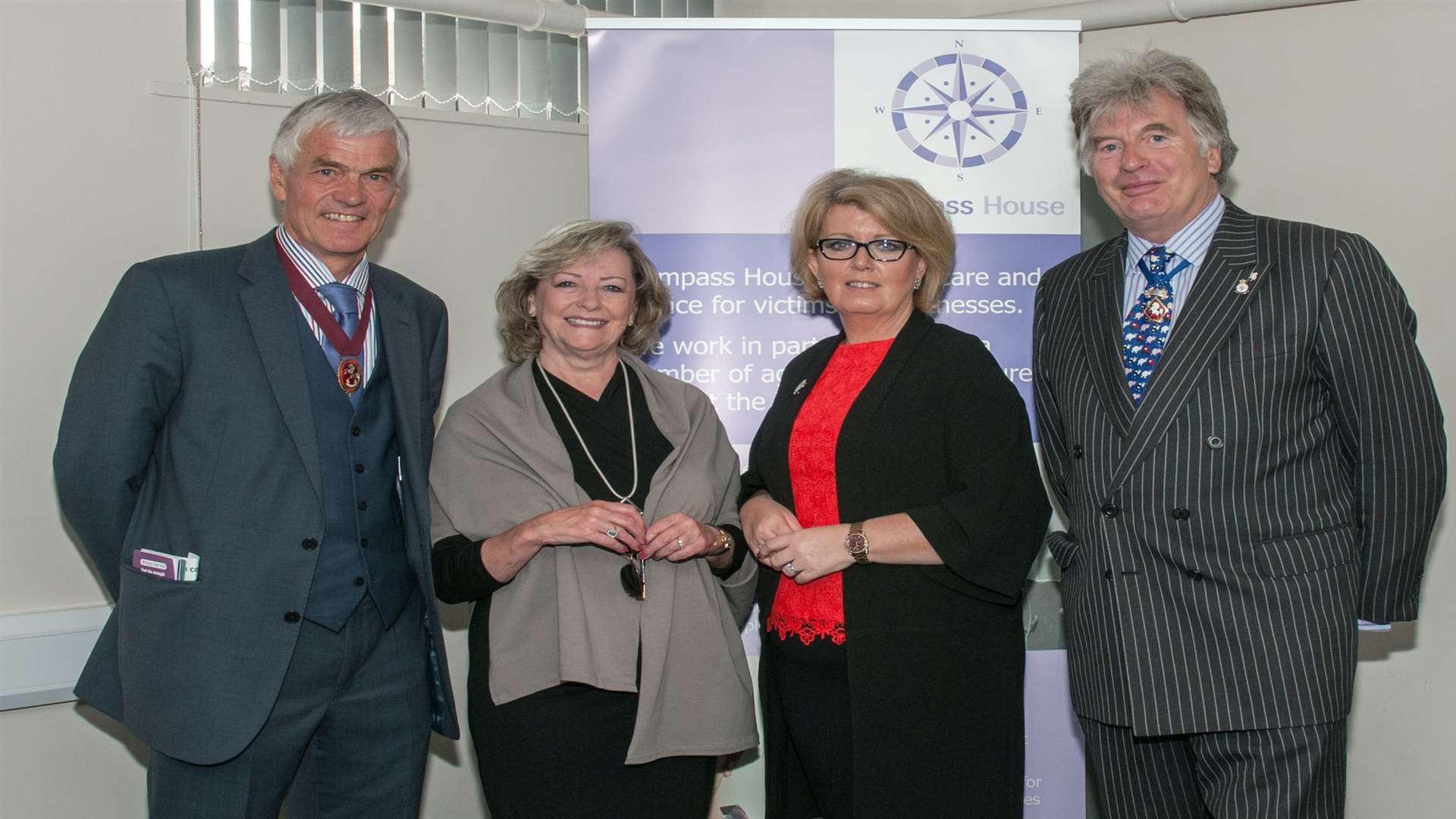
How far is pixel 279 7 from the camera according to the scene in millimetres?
3445

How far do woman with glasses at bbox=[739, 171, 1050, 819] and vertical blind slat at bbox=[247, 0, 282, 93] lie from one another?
6.88ft

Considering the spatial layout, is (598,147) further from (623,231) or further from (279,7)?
(279,7)

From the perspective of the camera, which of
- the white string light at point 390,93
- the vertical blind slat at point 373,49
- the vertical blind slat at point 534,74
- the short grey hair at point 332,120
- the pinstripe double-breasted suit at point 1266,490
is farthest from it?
the vertical blind slat at point 534,74

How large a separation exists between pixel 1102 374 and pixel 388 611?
1.56 meters

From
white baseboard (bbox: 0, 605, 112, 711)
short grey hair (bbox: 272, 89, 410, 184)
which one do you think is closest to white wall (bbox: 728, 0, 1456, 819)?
short grey hair (bbox: 272, 89, 410, 184)

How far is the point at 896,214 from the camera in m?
2.48

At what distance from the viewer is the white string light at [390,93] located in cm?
330

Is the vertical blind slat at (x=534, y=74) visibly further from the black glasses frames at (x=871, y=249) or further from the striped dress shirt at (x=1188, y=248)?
the striped dress shirt at (x=1188, y=248)

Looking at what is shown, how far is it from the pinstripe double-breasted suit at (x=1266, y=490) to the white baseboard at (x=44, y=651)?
2.50m

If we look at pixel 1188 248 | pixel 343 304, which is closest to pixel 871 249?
pixel 1188 248

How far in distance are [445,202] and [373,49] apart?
565mm

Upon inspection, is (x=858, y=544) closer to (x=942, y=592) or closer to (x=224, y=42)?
(x=942, y=592)

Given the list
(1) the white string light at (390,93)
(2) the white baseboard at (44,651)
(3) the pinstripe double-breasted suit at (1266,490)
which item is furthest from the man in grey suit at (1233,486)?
(2) the white baseboard at (44,651)

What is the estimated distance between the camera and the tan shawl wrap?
222 cm
